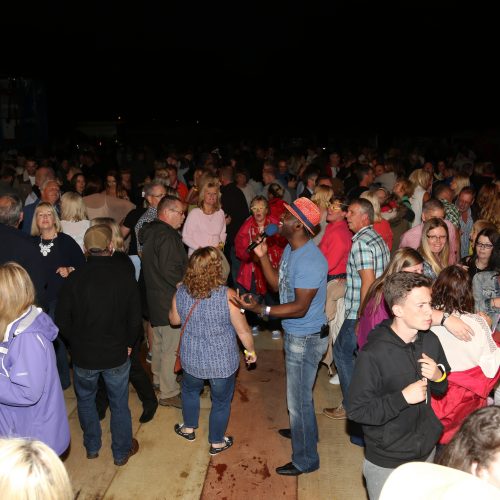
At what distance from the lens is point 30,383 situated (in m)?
3.25

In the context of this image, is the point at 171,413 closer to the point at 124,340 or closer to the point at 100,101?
the point at 124,340

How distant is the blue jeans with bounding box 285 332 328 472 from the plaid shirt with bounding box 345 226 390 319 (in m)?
0.59

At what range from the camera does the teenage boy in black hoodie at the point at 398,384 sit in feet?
9.32

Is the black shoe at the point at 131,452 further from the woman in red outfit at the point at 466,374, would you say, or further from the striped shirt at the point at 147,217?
the woman in red outfit at the point at 466,374

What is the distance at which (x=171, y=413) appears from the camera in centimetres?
533

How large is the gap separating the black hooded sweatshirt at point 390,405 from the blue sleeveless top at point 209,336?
1567 mm

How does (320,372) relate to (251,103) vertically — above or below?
below

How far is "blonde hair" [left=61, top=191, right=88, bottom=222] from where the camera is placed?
601cm

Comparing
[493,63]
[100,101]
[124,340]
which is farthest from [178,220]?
[100,101]

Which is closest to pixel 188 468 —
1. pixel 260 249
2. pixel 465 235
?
pixel 260 249

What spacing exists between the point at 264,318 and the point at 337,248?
166 centimetres

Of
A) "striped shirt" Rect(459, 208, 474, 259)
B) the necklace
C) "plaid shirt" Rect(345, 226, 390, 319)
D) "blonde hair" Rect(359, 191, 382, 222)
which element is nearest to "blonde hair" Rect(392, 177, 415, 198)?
"striped shirt" Rect(459, 208, 474, 259)

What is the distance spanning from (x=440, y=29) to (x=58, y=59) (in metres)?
19.8

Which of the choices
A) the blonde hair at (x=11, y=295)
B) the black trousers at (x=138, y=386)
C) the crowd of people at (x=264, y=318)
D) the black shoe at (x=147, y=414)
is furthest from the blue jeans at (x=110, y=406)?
the blonde hair at (x=11, y=295)
